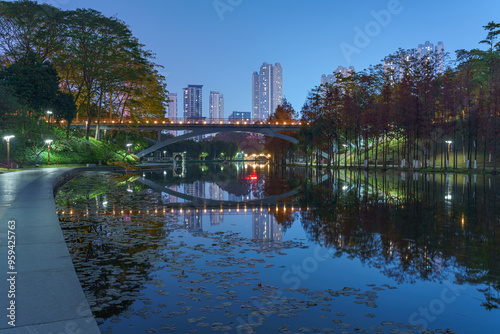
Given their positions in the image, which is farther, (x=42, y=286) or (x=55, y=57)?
(x=55, y=57)

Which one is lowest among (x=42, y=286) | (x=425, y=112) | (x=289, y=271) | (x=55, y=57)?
(x=289, y=271)

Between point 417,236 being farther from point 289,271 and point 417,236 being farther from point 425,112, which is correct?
point 425,112

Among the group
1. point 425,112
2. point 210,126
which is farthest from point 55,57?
point 425,112

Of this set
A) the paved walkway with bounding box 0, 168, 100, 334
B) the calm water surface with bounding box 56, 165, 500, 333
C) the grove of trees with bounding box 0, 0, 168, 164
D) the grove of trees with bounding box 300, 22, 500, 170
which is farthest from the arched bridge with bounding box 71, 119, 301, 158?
the paved walkway with bounding box 0, 168, 100, 334

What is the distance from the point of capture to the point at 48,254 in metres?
7.49

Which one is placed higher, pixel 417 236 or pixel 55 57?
pixel 55 57

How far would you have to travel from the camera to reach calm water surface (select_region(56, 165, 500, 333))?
5.77 meters

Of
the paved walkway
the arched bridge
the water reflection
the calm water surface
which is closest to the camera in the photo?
the paved walkway

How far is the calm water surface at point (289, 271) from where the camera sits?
577cm

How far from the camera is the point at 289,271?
8164 millimetres

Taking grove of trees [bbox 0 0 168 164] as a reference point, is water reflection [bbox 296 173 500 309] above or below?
below

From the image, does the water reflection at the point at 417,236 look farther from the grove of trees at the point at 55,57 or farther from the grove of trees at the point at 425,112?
the grove of trees at the point at 55,57

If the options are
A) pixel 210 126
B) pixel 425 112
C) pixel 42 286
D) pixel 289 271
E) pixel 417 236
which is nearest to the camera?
pixel 42 286

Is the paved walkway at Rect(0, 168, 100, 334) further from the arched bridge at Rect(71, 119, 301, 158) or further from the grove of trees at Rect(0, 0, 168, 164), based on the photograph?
the arched bridge at Rect(71, 119, 301, 158)
